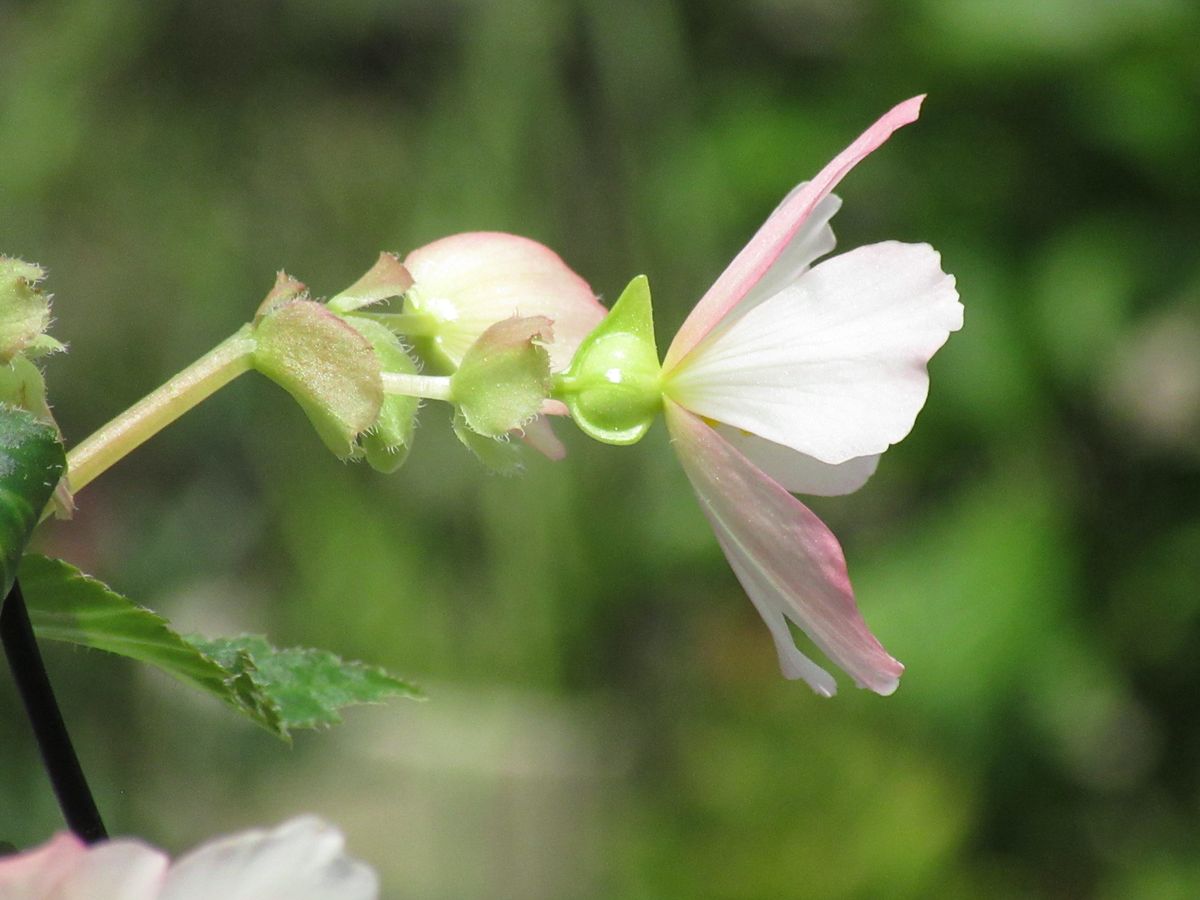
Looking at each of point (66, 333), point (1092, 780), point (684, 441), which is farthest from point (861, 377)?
point (66, 333)

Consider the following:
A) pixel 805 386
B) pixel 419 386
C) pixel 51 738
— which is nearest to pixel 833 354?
pixel 805 386

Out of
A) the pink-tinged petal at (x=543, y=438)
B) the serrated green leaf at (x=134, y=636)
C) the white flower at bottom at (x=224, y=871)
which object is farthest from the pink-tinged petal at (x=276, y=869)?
the pink-tinged petal at (x=543, y=438)

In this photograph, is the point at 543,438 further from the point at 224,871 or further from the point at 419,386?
the point at 224,871

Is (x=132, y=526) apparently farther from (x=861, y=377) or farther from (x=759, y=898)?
(x=861, y=377)

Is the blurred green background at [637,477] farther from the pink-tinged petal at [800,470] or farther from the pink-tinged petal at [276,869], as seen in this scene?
the pink-tinged petal at [276,869]

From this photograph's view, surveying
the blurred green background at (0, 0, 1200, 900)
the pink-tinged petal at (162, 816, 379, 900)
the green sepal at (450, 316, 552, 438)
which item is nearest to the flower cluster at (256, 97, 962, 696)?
the green sepal at (450, 316, 552, 438)

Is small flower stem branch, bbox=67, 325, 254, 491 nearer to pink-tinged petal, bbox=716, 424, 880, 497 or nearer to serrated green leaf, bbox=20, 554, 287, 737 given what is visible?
serrated green leaf, bbox=20, 554, 287, 737

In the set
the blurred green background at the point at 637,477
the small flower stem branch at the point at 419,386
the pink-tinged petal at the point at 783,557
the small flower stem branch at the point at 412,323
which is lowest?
the pink-tinged petal at the point at 783,557
